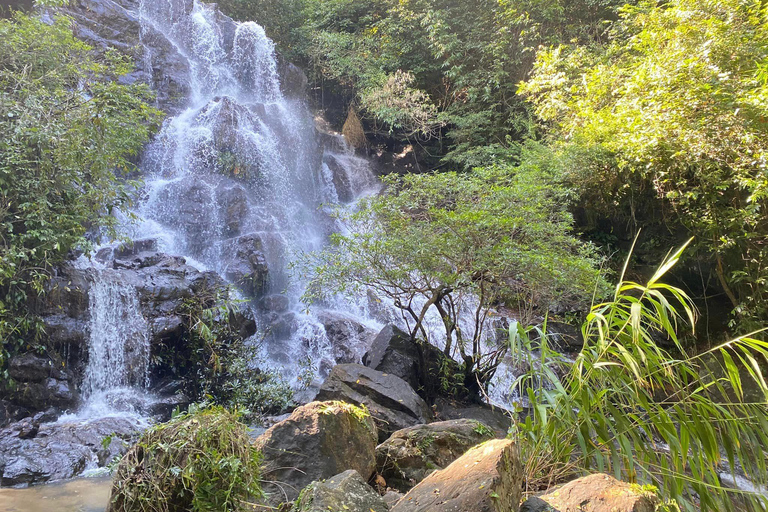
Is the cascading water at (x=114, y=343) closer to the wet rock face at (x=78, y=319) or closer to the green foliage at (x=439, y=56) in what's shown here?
the wet rock face at (x=78, y=319)

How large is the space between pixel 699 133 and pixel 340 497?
7.34 m

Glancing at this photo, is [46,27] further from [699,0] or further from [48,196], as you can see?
[699,0]

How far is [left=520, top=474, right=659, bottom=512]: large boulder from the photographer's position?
5.62 feet

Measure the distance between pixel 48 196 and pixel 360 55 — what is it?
1081 cm

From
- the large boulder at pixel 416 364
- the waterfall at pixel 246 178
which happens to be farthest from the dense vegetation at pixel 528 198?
the waterfall at pixel 246 178

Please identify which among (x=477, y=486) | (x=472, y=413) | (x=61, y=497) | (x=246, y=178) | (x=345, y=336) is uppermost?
(x=246, y=178)

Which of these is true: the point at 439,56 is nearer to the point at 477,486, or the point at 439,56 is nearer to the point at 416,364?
the point at 416,364

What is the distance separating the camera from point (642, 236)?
32.3ft

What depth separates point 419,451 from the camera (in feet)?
10.6

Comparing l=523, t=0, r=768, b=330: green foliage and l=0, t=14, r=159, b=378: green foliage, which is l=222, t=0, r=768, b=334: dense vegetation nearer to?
l=523, t=0, r=768, b=330: green foliage

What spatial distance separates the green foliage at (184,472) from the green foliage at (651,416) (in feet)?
4.22

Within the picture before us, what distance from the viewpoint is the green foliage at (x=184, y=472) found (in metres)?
1.86

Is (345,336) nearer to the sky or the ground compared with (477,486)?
nearer to the ground

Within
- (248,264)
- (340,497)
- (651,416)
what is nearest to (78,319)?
(248,264)
